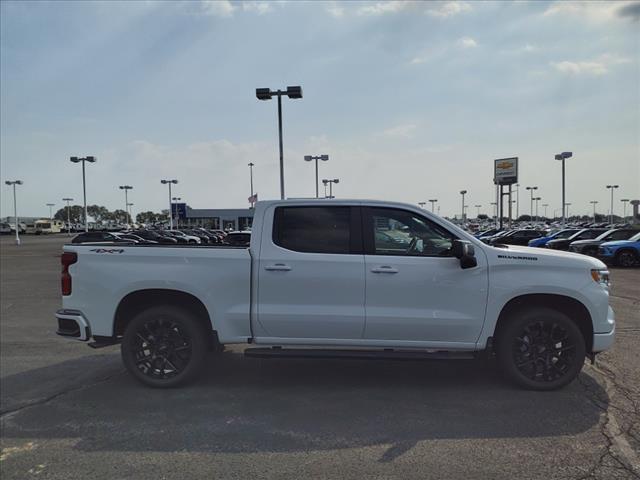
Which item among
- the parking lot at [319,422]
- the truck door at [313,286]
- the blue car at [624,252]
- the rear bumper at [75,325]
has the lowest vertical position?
the parking lot at [319,422]

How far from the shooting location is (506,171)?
52625 mm

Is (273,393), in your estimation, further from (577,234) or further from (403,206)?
(577,234)

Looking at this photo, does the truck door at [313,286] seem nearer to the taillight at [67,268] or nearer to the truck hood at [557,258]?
the truck hood at [557,258]

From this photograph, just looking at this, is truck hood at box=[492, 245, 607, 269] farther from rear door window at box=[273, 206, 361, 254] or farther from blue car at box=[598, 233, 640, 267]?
blue car at box=[598, 233, 640, 267]

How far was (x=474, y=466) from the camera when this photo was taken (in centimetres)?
351

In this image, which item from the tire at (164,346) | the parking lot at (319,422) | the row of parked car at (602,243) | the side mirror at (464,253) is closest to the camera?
the parking lot at (319,422)

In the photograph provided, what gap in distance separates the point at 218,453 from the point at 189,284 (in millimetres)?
1809

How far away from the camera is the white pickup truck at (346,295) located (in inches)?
191

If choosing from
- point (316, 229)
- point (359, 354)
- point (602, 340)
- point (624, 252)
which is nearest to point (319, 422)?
point (359, 354)

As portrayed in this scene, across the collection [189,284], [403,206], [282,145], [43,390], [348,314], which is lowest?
[43,390]

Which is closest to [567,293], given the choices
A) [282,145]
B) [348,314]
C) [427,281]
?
[427,281]

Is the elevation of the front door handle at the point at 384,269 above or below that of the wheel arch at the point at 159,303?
above

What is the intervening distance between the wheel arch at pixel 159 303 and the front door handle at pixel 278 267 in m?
0.81

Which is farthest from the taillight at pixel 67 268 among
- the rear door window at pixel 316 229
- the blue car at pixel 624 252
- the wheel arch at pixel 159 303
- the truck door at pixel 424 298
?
the blue car at pixel 624 252
